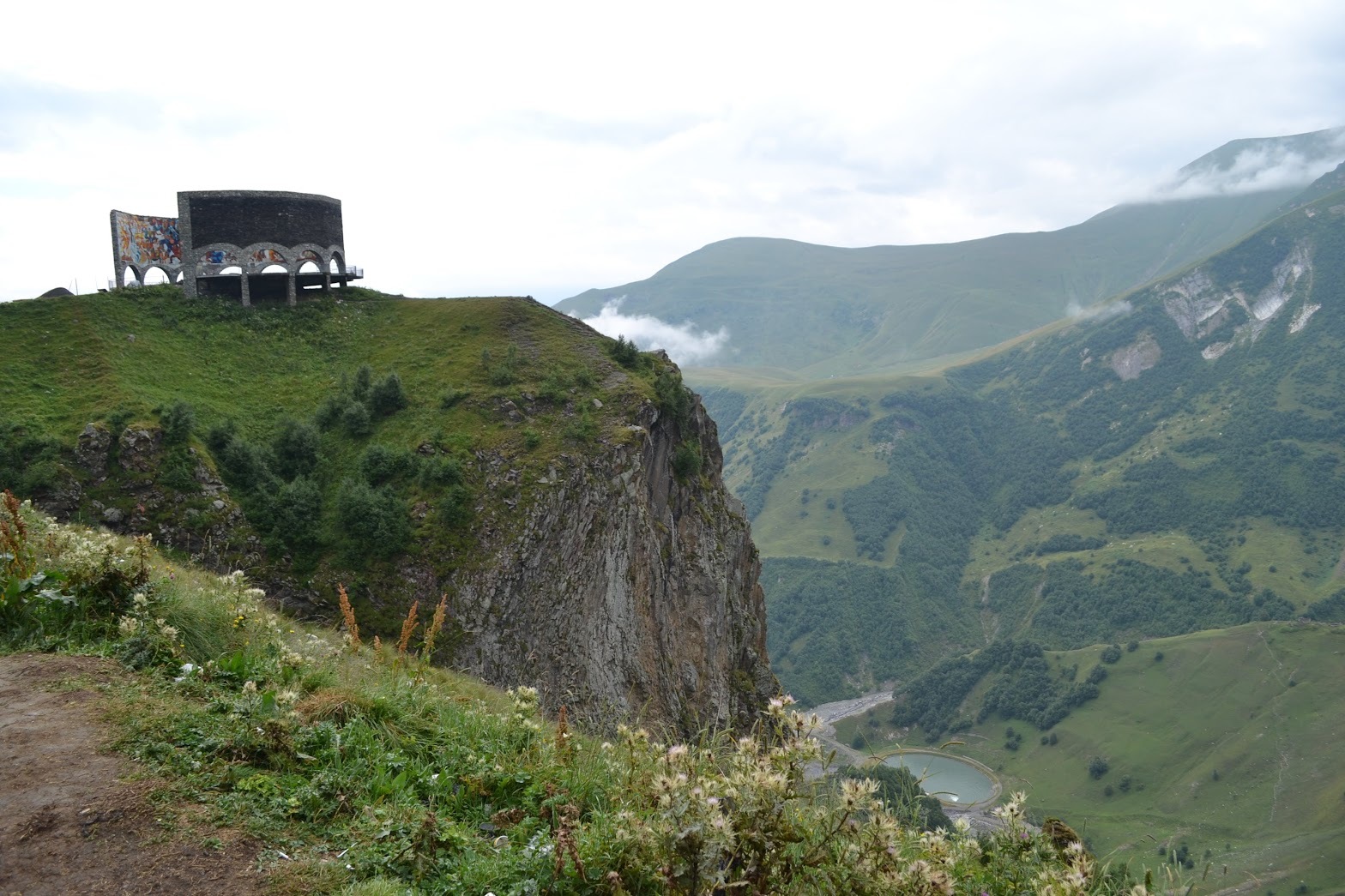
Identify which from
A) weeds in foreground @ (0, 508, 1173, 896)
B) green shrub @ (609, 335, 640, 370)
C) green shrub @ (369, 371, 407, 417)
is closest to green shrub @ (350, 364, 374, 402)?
green shrub @ (369, 371, 407, 417)

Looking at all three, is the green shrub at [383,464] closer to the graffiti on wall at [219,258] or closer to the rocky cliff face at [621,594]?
the rocky cliff face at [621,594]

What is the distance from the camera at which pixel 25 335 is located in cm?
3441

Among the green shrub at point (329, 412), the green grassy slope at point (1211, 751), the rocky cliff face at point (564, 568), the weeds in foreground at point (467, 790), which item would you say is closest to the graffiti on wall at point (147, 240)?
the green shrub at point (329, 412)

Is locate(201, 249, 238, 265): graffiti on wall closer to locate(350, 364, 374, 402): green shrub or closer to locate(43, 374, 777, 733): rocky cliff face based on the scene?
locate(350, 364, 374, 402): green shrub

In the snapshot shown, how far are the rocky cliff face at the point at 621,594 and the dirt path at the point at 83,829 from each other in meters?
18.3

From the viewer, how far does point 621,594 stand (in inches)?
1329

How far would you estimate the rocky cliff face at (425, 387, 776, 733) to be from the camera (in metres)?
29.4

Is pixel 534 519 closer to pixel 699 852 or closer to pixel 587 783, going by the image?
pixel 587 783

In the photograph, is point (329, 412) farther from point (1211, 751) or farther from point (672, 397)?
point (1211, 751)

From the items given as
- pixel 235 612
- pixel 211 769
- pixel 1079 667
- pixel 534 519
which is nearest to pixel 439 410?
pixel 534 519

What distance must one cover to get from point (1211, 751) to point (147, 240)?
529ft

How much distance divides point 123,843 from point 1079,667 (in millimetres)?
190789

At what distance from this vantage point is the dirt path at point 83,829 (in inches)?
213

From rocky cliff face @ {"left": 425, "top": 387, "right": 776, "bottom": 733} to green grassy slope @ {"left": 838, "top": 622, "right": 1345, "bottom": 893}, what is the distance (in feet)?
254
